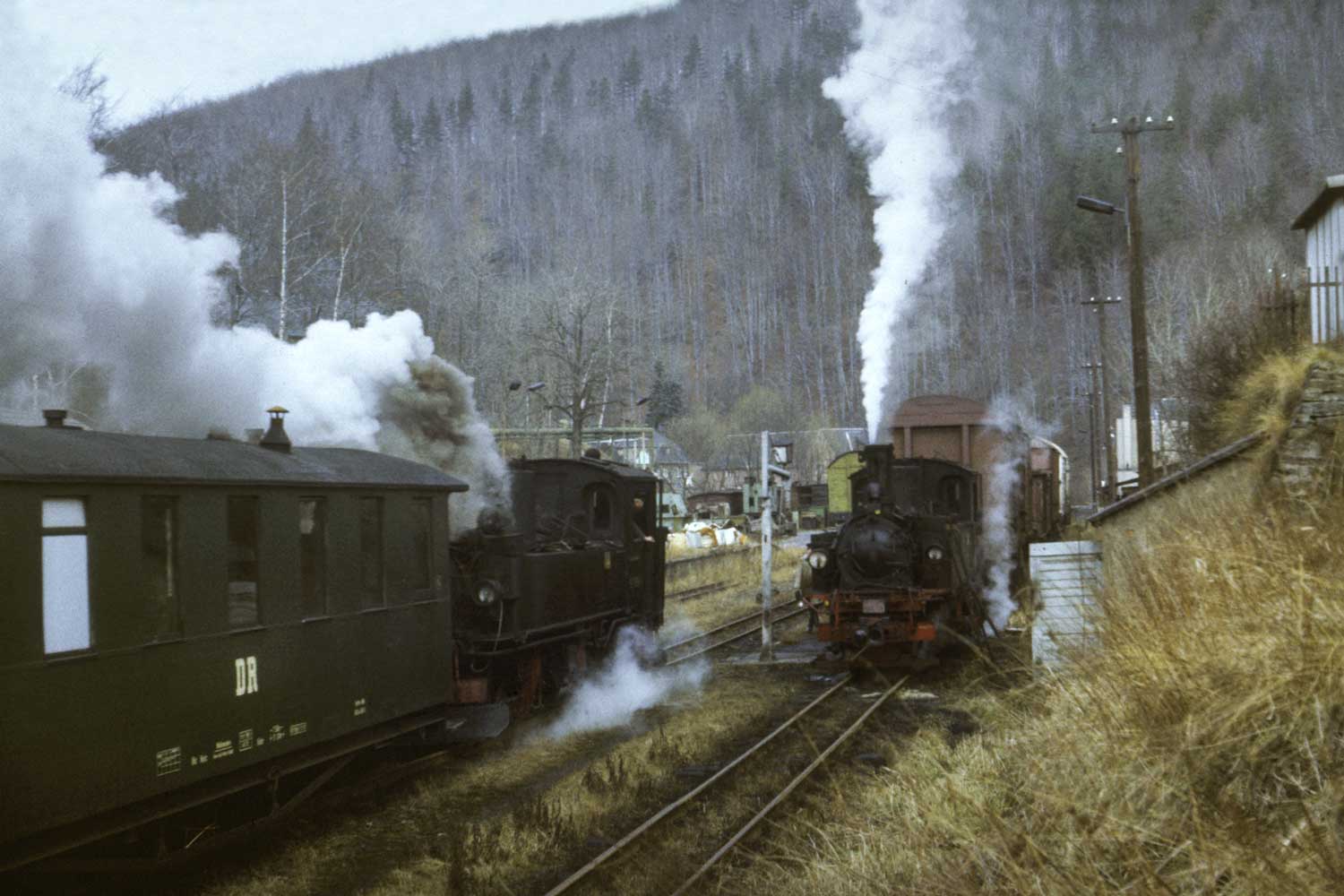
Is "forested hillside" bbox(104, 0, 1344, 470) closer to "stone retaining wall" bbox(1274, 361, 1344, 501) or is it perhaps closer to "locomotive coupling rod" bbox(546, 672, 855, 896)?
"stone retaining wall" bbox(1274, 361, 1344, 501)

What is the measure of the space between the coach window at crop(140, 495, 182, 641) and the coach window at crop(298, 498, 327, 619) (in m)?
1.30

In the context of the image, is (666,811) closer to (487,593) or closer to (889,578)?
(487,593)

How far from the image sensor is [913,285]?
2498 cm

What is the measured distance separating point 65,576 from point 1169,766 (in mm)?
5268

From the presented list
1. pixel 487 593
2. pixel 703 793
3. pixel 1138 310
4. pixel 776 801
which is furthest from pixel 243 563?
pixel 1138 310

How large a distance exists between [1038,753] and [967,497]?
32.2 ft

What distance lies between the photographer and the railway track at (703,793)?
7.02 meters

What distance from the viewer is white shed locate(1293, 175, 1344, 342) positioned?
16.5 metres

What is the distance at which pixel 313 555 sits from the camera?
26.3ft

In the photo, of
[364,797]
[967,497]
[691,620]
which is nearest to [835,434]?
[691,620]

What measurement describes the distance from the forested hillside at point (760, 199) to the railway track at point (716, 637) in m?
11.5

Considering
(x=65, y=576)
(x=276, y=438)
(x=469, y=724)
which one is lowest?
(x=469, y=724)

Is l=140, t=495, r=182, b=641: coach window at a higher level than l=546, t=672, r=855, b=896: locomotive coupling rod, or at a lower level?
higher

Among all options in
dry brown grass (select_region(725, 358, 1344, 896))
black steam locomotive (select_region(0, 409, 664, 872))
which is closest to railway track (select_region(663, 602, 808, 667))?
black steam locomotive (select_region(0, 409, 664, 872))
